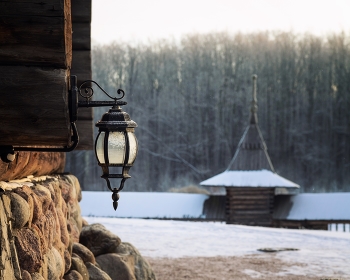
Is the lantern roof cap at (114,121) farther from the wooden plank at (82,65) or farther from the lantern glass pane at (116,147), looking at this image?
the wooden plank at (82,65)

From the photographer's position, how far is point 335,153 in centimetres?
4491

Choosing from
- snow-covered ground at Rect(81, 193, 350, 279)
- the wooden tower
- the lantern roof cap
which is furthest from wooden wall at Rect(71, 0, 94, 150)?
the wooden tower

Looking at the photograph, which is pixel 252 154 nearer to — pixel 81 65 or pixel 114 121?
pixel 81 65

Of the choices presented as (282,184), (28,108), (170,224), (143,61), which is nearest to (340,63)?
(143,61)

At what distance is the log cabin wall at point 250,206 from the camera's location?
2306 cm

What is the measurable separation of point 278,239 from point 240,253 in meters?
1.97

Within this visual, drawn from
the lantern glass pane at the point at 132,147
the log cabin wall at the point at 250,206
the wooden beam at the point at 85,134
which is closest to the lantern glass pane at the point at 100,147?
the lantern glass pane at the point at 132,147

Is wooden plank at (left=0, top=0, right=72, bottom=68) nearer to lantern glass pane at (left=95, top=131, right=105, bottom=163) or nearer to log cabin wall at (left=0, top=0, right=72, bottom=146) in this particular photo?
log cabin wall at (left=0, top=0, right=72, bottom=146)

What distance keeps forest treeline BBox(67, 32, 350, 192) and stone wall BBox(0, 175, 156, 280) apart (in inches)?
1371

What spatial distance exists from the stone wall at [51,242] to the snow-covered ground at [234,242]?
2.59 m

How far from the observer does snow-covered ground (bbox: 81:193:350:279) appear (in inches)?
378

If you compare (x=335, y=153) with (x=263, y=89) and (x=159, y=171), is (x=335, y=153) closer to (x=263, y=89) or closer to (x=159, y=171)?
(x=263, y=89)

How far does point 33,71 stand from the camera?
333 centimetres

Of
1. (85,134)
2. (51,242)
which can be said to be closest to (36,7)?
(51,242)
